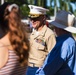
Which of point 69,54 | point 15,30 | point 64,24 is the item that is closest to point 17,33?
point 15,30

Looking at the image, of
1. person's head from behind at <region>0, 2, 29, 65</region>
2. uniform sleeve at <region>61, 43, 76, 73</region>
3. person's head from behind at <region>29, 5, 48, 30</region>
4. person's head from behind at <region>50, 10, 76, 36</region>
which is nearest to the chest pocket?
person's head from behind at <region>29, 5, 48, 30</region>

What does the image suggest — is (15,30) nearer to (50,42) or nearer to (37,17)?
(50,42)

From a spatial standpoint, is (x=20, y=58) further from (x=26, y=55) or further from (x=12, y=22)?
(x=12, y=22)

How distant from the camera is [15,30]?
2717mm

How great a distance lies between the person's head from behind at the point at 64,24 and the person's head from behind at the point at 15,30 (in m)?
1.15

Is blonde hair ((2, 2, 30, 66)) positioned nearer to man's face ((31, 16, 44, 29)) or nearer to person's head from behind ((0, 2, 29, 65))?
person's head from behind ((0, 2, 29, 65))

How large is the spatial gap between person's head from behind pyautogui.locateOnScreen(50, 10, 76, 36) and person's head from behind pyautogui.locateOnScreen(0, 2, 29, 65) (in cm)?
115

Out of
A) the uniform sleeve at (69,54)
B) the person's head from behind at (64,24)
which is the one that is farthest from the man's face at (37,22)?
the uniform sleeve at (69,54)

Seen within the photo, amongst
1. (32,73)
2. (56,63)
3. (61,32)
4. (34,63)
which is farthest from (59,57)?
(34,63)

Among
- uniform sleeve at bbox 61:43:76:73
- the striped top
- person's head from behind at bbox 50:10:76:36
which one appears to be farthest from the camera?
person's head from behind at bbox 50:10:76:36

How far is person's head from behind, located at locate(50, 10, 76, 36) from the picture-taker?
3.88 meters

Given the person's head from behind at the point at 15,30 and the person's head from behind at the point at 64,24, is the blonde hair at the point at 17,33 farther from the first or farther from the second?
the person's head from behind at the point at 64,24

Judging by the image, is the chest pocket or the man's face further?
the man's face

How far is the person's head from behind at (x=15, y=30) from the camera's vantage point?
2.71 meters
